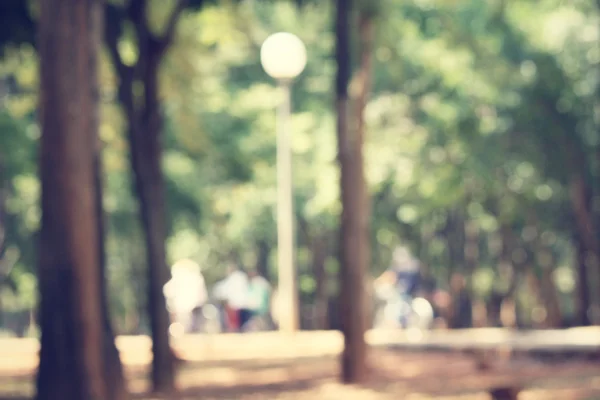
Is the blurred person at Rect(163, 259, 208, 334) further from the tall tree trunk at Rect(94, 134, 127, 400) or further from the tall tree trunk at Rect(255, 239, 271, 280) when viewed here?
the tall tree trunk at Rect(255, 239, 271, 280)

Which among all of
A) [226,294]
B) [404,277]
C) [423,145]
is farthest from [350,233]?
[423,145]

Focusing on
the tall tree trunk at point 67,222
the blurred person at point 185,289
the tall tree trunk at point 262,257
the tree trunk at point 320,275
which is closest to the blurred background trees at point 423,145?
the blurred person at point 185,289

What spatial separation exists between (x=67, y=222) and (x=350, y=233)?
590 centimetres

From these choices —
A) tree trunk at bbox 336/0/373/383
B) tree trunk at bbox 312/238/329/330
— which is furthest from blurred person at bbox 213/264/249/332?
tree trunk at bbox 312/238/329/330

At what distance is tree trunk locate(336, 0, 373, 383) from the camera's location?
15.9 metres

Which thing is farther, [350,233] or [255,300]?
[255,300]

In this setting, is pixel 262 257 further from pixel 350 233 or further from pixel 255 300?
pixel 350 233

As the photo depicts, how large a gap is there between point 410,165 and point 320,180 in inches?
104

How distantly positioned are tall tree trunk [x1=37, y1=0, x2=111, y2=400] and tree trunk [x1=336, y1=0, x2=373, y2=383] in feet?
17.9

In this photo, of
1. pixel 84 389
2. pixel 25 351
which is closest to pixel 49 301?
pixel 84 389

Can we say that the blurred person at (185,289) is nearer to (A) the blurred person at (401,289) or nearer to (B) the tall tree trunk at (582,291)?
(A) the blurred person at (401,289)

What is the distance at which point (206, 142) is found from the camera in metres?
22.1

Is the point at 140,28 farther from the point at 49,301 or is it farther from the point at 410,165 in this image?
the point at 410,165

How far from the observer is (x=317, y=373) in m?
18.3
